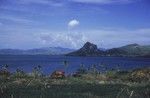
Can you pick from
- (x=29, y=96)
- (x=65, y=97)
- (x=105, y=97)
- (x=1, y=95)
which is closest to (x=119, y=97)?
(x=105, y=97)

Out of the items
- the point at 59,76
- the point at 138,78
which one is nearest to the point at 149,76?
the point at 138,78

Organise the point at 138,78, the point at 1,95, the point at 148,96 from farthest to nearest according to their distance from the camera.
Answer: the point at 138,78 → the point at 148,96 → the point at 1,95

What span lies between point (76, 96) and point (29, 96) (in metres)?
3.24

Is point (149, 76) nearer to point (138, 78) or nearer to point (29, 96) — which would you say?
point (138, 78)

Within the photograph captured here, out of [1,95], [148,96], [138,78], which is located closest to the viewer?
[1,95]

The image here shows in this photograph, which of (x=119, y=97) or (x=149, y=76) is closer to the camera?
(x=119, y=97)

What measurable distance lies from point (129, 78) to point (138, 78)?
207cm

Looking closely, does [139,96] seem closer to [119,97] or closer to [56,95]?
[119,97]

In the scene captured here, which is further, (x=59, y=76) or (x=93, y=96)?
(x=59, y=76)

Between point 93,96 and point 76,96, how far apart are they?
48.8 inches

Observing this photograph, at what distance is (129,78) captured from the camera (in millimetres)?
50219

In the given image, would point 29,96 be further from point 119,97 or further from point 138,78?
point 138,78

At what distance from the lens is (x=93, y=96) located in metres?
26.4

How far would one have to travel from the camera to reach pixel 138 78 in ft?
159
